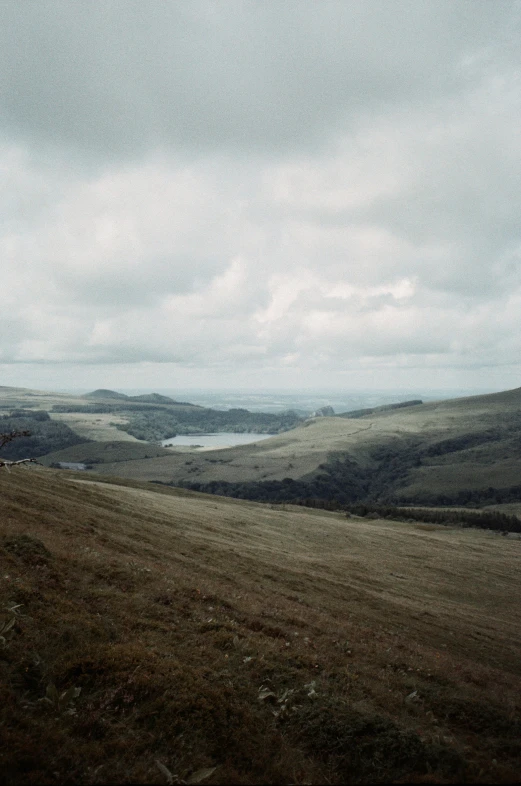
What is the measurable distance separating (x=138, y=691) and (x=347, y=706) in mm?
6473

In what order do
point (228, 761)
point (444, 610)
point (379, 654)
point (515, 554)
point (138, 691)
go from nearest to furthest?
point (228, 761)
point (138, 691)
point (379, 654)
point (444, 610)
point (515, 554)

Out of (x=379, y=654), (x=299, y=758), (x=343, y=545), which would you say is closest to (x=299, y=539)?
(x=343, y=545)

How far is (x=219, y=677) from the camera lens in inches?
570

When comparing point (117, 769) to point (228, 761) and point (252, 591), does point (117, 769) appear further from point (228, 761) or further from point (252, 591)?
point (252, 591)

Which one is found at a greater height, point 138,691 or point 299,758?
point 138,691

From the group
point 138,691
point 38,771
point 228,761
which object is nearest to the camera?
point 38,771

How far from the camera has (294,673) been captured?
16.0m

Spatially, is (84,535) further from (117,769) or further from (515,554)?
(515,554)

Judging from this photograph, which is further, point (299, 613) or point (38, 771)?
point (299, 613)

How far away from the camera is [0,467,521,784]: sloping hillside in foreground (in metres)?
10.6

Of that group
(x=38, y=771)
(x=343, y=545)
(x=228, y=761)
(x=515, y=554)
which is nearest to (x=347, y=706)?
(x=228, y=761)

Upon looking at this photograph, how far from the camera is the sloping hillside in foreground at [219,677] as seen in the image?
10.6 meters

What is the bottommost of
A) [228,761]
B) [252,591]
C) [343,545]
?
[343,545]

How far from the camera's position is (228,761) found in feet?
35.5
